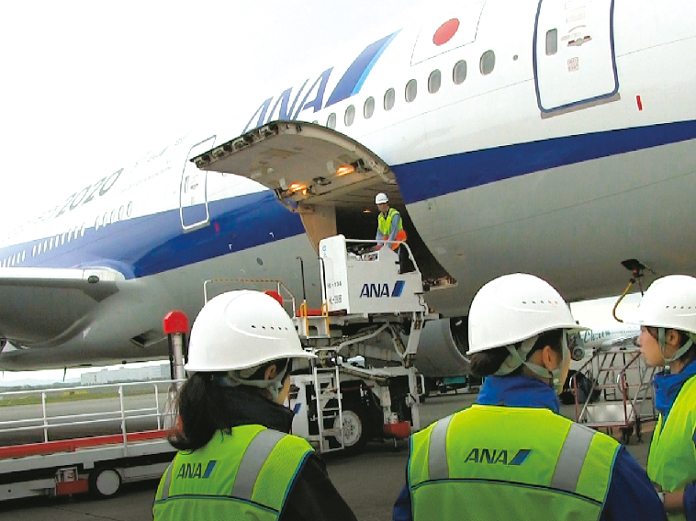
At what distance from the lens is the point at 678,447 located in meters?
2.40

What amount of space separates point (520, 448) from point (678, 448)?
889mm

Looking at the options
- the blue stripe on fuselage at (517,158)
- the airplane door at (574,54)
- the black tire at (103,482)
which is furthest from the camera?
the black tire at (103,482)

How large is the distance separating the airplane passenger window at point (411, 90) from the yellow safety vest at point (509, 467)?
19.7 feet

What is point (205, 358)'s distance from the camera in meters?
2.11

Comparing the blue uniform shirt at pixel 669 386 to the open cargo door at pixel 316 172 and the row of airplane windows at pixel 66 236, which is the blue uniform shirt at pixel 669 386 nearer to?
the open cargo door at pixel 316 172

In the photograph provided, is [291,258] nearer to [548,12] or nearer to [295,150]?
[295,150]

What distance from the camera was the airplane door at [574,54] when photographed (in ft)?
20.3

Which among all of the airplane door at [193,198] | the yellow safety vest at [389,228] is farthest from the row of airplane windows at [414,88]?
the airplane door at [193,198]

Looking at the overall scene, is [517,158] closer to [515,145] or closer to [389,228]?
[515,145]

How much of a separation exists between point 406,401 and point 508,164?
2.75 meters

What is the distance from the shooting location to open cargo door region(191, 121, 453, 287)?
771 cm

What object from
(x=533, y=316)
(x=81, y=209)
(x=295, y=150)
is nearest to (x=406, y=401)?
(x=295, y=150)

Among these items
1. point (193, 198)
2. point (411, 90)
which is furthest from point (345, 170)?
point (193, 198)

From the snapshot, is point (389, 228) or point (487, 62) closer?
point (487, 62)
